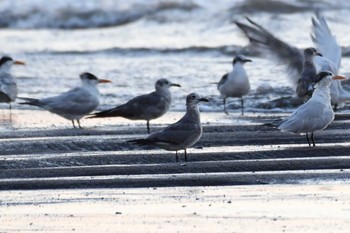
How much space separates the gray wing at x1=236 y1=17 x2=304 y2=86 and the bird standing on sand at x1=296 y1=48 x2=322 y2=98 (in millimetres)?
845

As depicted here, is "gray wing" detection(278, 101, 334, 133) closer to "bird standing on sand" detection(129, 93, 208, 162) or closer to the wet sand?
the wet sand

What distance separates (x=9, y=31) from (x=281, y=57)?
1437 cm

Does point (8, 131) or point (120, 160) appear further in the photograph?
point (8, 131)

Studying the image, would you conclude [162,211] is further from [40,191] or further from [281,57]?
[281,57]

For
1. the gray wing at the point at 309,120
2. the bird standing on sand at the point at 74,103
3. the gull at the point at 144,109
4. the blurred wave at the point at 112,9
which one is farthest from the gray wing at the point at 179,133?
the blurred wave at the point at 112,9

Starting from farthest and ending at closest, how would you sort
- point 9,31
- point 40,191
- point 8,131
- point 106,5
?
point 106,5 → point 9,31 → point 8,131 → point 40,191

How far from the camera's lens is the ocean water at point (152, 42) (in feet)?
46.7

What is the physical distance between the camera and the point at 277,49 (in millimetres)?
12609

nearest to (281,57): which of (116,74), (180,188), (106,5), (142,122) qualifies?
(142,122)

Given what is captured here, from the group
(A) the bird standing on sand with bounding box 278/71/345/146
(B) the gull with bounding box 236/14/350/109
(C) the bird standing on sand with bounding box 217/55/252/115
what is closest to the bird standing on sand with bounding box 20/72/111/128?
(C) the bird standing on sand with bounding box 217/55/252/115

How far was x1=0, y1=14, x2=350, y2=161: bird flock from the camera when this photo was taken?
8.72 m

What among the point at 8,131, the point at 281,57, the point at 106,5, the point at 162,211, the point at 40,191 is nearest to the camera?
the point at 162,211

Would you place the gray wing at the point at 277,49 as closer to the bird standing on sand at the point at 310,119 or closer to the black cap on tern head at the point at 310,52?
the black cap on tern head at the point at 310,52

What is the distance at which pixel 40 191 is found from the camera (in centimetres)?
698
